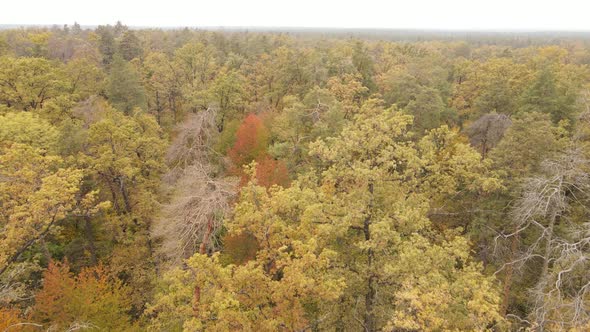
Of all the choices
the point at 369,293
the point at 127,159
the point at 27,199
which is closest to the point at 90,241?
the point at 127,159

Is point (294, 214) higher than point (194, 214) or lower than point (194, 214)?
higher

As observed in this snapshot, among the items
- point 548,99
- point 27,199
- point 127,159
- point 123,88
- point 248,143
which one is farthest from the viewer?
point 123,88

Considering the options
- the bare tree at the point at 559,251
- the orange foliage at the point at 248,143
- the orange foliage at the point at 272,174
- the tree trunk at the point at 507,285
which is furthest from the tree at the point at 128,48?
the bare tree at the point at 559,251

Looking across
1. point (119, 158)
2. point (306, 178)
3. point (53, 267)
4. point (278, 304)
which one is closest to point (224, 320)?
point (278, 304)

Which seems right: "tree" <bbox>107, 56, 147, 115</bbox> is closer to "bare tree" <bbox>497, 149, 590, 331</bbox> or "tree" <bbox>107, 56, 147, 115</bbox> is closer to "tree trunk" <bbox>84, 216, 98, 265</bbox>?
"tree trunk" <bbox>84, 216, 98, 265</bbox>

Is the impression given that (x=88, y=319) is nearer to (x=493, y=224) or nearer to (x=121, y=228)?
(x=121, y=228)

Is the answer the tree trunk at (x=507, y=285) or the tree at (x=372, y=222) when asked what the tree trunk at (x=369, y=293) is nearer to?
the tree at (x=372, y=222)

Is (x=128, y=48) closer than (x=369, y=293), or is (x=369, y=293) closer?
(x=369, y=293)

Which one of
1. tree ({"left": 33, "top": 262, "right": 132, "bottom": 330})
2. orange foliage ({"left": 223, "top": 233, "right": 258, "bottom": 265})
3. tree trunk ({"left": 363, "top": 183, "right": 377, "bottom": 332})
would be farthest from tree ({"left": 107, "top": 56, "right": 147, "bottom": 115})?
tree trunk ({"left": 363, "top": 183, "right": 377, "bottom": 332})

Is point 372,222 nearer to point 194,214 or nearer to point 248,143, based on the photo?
point 194,214
